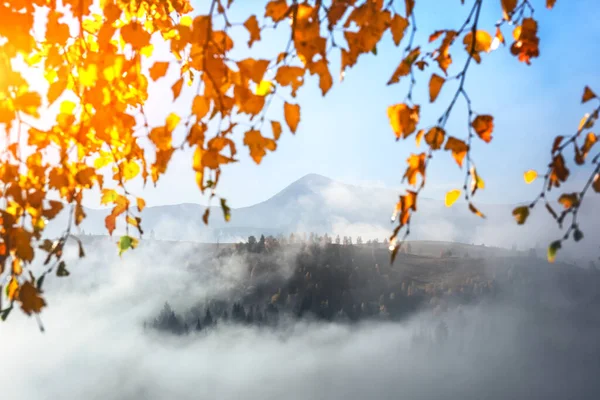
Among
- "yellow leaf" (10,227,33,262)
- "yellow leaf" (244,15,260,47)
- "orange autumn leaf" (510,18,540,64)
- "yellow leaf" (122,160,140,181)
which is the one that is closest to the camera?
"yellow leaf" (244,15,260,47)

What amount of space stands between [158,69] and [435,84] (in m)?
1.46

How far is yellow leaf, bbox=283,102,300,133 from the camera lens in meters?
2.59

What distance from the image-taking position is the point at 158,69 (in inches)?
104

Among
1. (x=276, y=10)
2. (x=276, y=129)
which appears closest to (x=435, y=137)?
(x=276, y=129)

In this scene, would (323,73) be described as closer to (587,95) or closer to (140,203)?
(587,95)

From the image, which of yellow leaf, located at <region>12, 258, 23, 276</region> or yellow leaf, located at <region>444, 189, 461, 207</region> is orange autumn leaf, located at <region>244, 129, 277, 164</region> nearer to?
yellow leaf, located at <region>444, 189, 461, 207</region>

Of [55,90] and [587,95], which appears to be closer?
[587,95]

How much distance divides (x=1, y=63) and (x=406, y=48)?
2491mm

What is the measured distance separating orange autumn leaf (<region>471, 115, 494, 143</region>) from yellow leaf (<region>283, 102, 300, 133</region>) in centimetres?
97

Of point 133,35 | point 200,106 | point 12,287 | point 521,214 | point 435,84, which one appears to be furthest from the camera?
point 12,287

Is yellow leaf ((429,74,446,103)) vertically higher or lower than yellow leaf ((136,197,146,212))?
higher

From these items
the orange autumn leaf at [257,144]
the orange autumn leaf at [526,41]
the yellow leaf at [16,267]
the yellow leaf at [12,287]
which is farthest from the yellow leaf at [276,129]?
the yellow leaf at [12,287]

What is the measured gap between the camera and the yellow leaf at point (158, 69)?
8.54 ft

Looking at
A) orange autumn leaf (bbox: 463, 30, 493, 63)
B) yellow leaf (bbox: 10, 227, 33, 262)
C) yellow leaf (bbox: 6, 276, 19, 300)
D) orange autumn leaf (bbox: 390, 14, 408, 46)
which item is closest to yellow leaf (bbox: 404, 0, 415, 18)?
orange autumn leaf (bbox: 390, 14, 408, 46)
